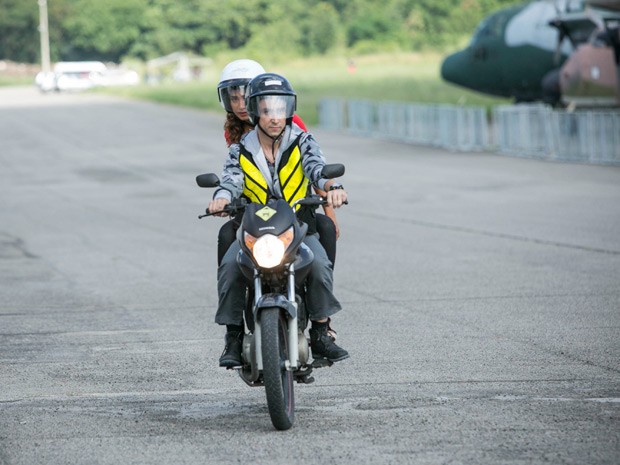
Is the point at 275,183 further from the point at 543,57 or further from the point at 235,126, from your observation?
the point at 543,57

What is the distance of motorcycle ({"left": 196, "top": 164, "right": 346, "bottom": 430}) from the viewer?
6.46 meters

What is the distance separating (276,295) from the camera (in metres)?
6.66

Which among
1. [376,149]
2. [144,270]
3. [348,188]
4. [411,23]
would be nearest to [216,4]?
[411,23]

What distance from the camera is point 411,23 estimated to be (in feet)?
391

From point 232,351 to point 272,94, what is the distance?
1.34 metres

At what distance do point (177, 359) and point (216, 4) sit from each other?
11728 centimetres

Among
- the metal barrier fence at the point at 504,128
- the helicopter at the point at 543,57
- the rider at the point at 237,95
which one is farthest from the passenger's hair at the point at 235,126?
the helicopter at the point at 543,57

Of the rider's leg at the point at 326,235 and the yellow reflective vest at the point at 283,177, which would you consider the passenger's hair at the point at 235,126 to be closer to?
the yellow reflective vest at the point at 283,177

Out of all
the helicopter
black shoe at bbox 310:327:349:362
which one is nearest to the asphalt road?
black shoe at bbox 310:327:349:362

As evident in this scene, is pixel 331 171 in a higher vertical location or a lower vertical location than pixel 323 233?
higher

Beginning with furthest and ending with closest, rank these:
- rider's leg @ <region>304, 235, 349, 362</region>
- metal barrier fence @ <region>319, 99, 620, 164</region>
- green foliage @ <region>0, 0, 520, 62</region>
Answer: green foliage @ <region>0, 0, 520, 62</region> < metal barrier fence @ <region>319, 99, 620, 164</region> < rider's leg @ <region>304, 235, 349, 362</region>

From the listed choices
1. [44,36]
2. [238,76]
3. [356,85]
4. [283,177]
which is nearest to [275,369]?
[283,177]

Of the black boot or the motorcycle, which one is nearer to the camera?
the motorcycle

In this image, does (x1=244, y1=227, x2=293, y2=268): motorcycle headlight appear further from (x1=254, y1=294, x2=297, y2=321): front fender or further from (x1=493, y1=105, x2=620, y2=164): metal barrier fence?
(x1=493, y1=105, x2=620, y2=164): metal barrier fence
